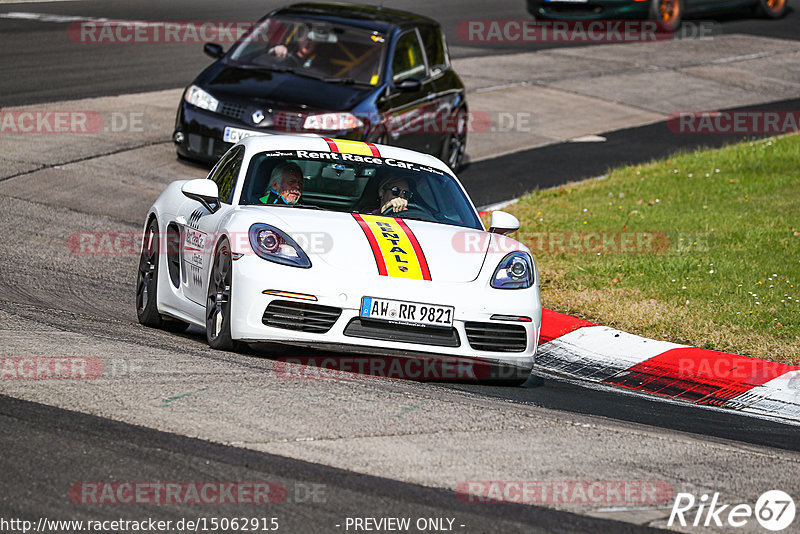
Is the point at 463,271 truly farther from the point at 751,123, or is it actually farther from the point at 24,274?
the point at 751,123

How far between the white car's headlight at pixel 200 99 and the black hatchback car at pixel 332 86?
1cm

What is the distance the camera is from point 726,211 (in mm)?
12602

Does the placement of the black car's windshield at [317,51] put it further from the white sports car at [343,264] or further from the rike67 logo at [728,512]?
the rike67 logo at [728,512]

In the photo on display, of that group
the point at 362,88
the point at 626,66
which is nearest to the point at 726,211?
the point at 362,88

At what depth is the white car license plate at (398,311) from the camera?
7008mm

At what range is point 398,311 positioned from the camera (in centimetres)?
702

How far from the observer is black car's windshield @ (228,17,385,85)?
14.2m

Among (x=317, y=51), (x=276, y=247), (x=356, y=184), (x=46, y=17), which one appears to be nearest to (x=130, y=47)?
(x=46, y=17)

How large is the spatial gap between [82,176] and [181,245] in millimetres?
5558
